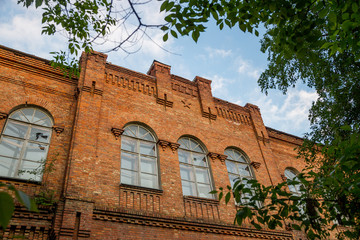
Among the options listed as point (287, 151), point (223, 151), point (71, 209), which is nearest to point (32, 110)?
point (71, 209)

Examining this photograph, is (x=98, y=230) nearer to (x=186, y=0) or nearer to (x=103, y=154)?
(x=103, y=154)

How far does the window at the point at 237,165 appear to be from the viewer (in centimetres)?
1154

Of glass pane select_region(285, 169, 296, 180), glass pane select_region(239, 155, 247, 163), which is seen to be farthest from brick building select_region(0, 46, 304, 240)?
glass pane select_region(285, 169, 296, 180)

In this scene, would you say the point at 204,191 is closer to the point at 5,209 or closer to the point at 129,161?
the point at 129,161

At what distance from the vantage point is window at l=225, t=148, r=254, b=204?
11539mm

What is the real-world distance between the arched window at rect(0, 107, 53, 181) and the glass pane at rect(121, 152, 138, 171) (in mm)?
2194

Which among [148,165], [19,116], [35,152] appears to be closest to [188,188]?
[148,165]

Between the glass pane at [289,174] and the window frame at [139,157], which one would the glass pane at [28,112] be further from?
the glass pane at [289,174]

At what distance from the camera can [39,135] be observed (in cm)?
899

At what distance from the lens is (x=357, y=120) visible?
941 cm

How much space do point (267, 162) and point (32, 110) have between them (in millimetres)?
8780

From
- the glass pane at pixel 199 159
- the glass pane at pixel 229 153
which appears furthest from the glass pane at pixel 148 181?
the glass pane at pixel 229 153

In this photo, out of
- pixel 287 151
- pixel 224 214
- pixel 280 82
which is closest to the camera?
pixel 224 214

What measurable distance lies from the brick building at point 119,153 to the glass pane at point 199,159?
0.14ft
